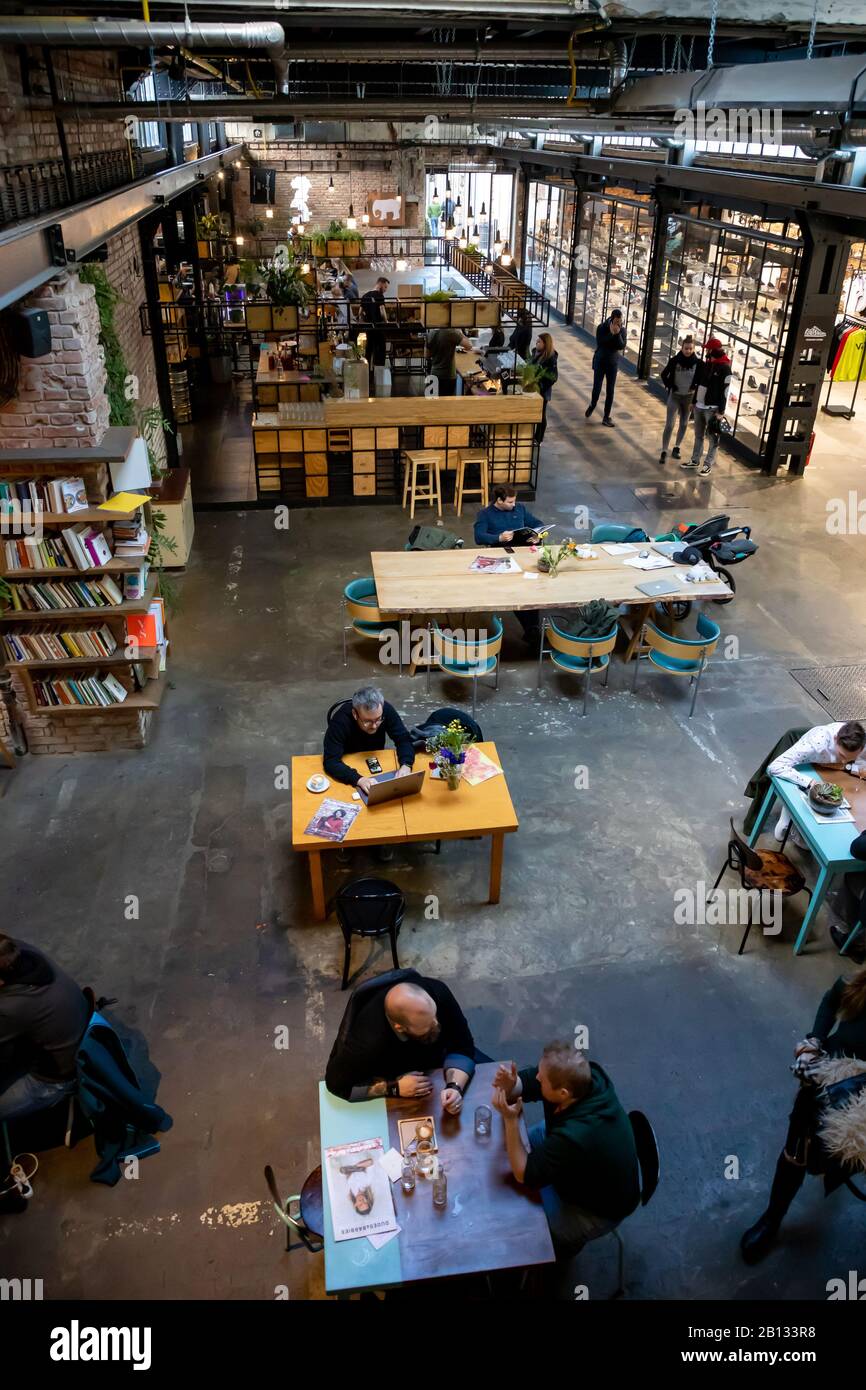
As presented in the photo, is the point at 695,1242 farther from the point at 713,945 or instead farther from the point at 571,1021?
the point at 713,945

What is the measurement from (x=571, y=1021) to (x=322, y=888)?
5.12ft

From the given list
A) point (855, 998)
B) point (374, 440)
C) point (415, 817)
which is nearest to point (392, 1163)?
point (855, 998)

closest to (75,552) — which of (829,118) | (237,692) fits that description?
(237,692)

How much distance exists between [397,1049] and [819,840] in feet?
8.53

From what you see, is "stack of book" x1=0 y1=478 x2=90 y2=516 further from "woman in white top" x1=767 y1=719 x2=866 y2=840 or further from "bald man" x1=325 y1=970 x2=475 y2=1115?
"woman in white top" x1=767 y1=719 x2=866 y2=840

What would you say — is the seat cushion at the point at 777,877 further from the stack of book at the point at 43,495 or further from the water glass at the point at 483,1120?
the stack of book at the point at 43,495

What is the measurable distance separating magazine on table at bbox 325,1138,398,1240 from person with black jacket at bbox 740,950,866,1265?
1653 mm

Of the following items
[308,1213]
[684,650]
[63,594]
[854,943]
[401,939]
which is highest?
[63,594]

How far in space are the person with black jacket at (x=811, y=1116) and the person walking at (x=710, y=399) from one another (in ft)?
31.2

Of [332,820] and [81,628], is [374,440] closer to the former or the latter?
[81,628]

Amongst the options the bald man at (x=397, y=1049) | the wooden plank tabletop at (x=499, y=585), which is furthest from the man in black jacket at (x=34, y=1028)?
the wooden plank tabletop at (x=499, y=585)

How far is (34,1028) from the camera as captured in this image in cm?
382

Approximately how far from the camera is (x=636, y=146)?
48.4 ft

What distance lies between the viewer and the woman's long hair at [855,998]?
3.66m
